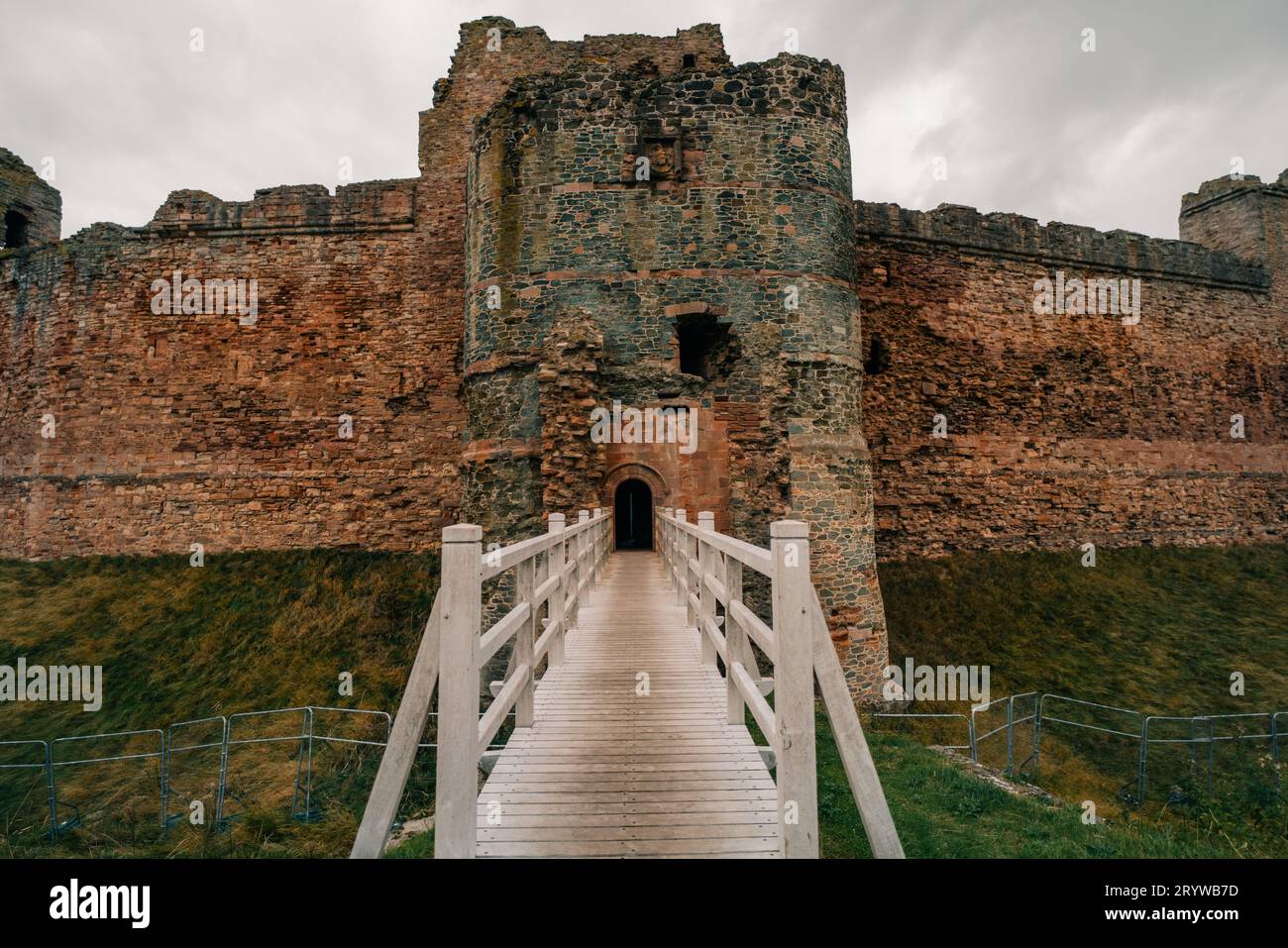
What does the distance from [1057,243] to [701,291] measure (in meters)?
12.7

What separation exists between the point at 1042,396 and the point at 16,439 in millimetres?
26355

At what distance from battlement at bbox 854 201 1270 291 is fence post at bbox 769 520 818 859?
16.0 metres

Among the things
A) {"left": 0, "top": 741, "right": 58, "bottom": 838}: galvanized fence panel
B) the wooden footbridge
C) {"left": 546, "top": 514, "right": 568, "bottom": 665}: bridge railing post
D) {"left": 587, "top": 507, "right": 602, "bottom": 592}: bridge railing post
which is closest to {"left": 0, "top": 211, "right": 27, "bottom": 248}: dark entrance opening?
{"left": 0, "top": 741, "right": 58, "bottom": 838}: galvanized fence panel

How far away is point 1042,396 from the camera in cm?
1831

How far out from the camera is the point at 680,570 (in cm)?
854

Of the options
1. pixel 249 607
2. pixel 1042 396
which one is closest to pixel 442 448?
pixel 249 607

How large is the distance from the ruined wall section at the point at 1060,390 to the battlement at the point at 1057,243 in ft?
0.15

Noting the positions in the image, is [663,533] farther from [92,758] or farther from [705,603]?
[92,758]

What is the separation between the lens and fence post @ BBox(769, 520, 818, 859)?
2.77 meters

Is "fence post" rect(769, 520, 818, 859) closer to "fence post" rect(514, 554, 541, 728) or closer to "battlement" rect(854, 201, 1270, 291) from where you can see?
"fence post" rect(514, 554, 541, 728)

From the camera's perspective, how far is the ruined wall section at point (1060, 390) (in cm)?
1688

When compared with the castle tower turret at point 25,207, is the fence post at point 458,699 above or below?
below

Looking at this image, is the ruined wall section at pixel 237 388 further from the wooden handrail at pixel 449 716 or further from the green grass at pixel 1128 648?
the wooden handrail at pixel 449 716

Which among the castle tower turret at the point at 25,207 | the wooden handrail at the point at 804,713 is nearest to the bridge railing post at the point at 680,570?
the wooden handrail at the point at 804,713
